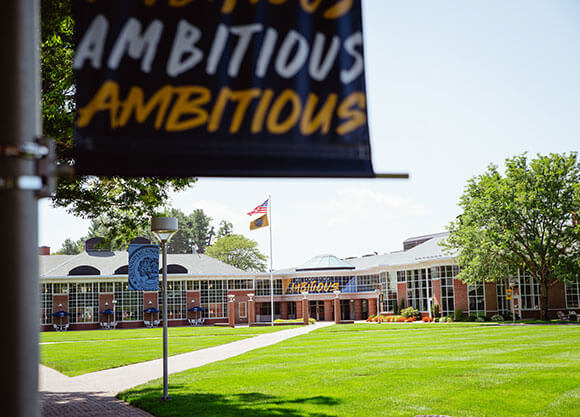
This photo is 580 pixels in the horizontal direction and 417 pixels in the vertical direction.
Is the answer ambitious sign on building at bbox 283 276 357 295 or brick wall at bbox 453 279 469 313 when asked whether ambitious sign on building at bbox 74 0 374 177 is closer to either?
brick wall at bbox 453 279 469 313

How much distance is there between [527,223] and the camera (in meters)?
47.2

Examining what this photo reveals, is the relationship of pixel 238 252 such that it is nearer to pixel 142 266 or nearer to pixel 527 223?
pixel 527 223

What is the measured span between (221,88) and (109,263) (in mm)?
69503

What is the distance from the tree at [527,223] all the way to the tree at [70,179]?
1414 inches

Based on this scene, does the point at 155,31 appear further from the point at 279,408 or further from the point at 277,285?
the point at 277,285

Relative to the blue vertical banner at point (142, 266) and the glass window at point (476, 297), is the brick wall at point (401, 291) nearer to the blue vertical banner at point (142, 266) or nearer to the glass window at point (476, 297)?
the glass window at point (476, 297)

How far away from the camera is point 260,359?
2197 cm

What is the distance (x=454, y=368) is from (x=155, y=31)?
1576cm

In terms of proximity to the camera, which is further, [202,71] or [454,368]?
[454,368]

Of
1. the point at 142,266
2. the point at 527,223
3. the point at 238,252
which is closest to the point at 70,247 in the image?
the point at 238,252

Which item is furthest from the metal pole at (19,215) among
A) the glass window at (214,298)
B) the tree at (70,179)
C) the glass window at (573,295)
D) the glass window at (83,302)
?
the glass window at (214,298)

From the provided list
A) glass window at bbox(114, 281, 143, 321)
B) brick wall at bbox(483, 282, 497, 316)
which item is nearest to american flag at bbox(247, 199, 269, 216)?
brick wall at bbox(483, 282, 497, 316)

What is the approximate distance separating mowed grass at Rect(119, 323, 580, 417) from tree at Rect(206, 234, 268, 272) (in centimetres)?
7641

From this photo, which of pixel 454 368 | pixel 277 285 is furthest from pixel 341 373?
pixel 277 285
